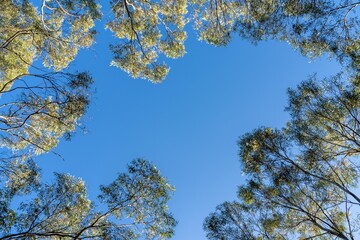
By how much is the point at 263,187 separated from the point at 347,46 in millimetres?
7708

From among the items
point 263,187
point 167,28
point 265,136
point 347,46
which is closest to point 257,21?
point 347,46

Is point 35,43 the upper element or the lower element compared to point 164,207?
upper

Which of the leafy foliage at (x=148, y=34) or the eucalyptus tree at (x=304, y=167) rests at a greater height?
the leafy foliage at (x=148, y=34)

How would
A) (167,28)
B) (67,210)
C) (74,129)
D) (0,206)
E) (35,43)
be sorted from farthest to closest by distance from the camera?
(167,28)
(35,43)
(74,129)
(67,210)
(0,206)

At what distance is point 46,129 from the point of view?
1436 centimetres

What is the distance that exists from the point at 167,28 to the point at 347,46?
8.06 m

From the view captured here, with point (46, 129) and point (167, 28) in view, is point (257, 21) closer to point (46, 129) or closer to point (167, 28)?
point (167, 28)

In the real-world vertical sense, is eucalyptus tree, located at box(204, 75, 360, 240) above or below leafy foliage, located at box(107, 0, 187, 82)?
below

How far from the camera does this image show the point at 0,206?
27.5 ft

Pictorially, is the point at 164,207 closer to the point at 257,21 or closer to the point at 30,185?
the point at 30,185

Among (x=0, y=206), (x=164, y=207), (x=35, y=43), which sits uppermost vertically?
(x=35, y=43)

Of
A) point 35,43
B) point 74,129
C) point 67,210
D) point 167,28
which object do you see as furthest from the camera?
point 167,28

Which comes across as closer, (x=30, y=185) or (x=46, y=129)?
(x=30, y=185)

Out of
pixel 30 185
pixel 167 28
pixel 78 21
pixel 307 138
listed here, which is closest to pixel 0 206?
pixel 30 185
